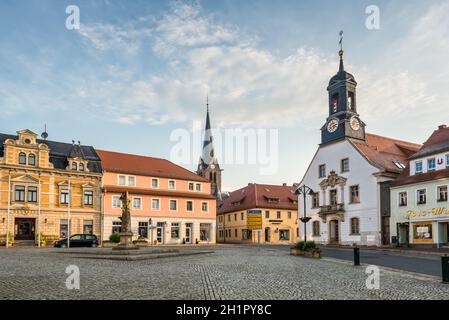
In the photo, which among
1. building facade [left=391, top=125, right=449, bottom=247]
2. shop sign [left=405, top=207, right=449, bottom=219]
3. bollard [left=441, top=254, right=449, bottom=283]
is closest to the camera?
bollard [left=441, top=254, right=449, bottom=283]

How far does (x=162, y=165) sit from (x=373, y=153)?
26538mm

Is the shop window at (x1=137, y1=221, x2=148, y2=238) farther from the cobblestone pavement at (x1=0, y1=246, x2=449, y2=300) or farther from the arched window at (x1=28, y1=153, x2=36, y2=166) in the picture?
the cobblestone pavement at (x1=0, y1=246, x2=449, y2=300)

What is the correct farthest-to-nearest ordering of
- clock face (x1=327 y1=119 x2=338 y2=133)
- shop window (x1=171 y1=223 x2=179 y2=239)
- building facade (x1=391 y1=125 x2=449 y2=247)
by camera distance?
shop window (x1=171 y1=223 x2=179 y2=239)
clock face (x1=327 y1=119 x2=338 y2=133)
building facade (x1=391 y1=125 x2=449 y2=247)

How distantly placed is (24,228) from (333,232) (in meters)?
32.8

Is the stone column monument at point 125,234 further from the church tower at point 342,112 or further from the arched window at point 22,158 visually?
the church tower at point 342,112

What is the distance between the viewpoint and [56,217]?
4509cm

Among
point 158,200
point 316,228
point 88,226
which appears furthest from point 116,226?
point 316,228

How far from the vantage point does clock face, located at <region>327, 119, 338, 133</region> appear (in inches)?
1965

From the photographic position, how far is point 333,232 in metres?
48.9

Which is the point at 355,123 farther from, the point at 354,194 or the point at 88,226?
the point at 88,226

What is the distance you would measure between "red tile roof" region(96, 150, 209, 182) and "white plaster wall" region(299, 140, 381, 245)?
1553 cm

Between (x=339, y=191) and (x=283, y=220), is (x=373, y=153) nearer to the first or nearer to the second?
(x=339, y=191)

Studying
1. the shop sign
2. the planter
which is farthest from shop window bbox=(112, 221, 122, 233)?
the shop sign
